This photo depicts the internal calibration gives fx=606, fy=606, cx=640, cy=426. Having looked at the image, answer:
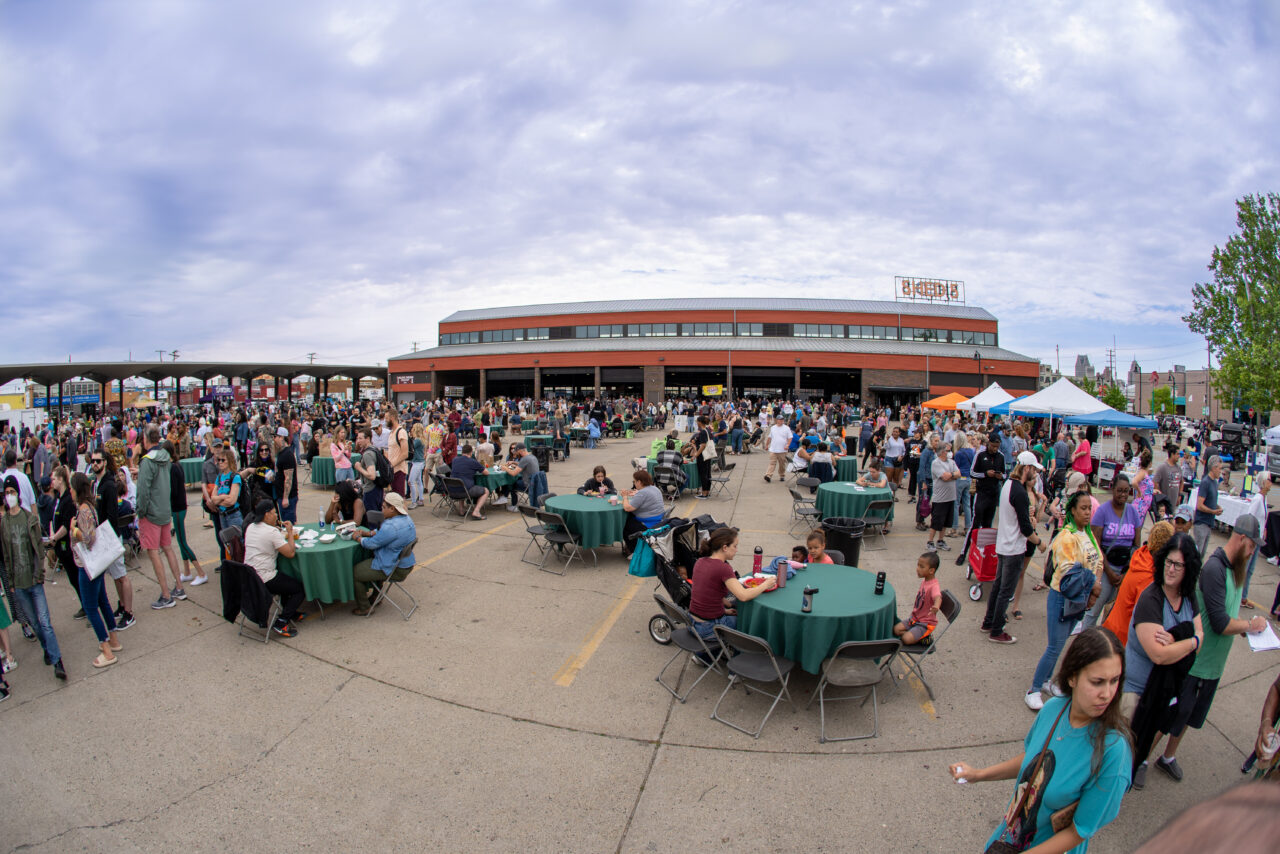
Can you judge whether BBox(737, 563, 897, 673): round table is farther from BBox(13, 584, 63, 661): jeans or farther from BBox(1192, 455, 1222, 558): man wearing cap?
BBox(13, 584, 63, 661): jeans

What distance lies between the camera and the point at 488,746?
4.34m

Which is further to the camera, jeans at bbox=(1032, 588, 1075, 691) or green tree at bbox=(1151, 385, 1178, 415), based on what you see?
green tree at bbox=(1151, 385, 1178, 415)

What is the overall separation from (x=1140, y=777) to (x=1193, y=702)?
60cm

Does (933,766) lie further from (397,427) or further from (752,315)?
(752,315)

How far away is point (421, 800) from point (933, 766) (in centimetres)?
339

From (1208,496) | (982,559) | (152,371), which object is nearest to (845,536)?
(982,559)

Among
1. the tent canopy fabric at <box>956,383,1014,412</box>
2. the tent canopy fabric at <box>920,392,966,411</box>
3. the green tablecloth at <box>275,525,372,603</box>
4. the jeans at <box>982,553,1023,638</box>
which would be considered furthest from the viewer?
the tent canopy fabric at <box>920,392,966,411</box>

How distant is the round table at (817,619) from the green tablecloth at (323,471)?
12141 mm

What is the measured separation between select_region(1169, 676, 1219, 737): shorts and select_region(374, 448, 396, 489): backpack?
30.3ft

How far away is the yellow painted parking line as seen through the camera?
210 inches

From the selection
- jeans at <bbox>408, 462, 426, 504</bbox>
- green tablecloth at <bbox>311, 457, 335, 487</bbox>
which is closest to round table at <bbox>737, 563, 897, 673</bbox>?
jeans at <bbox>408, 462, 426, 504</bbox>

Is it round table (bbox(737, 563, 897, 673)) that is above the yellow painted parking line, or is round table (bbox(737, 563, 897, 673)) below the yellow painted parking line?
above

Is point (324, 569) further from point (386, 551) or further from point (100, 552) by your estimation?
point (100, 552)

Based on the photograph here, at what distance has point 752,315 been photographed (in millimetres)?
51281
